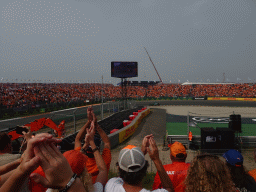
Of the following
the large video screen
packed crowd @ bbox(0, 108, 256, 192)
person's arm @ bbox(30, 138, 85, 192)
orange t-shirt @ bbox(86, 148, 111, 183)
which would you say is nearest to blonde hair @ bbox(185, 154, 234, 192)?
packed crowd @ bbox(0, 108, 256, 192)

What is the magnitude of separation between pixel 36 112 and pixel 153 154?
1119 inches

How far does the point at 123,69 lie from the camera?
2753cm

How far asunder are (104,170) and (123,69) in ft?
83.8

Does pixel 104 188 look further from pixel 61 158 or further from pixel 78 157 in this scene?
pixel 61 158

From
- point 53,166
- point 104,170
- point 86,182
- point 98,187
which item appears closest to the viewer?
point 53,166

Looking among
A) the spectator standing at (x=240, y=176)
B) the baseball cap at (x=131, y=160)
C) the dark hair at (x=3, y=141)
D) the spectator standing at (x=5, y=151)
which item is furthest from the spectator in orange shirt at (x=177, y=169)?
the dark hair at (x=3, y=141)

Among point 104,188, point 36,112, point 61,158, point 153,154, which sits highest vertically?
point 61,158

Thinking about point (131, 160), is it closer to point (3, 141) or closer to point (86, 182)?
point (86, 182)

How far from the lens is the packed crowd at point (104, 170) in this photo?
1.22 meters

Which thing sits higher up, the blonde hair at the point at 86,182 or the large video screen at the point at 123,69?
the large video screen at the point at 123,69

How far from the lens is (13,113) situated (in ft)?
78.5

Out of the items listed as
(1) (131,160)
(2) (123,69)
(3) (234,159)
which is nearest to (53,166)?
(1) (131,160)

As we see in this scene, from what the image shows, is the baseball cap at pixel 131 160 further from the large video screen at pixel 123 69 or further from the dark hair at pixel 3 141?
the large video screen at pixel 123 69

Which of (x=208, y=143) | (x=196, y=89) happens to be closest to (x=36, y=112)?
(x=208, y=143)
